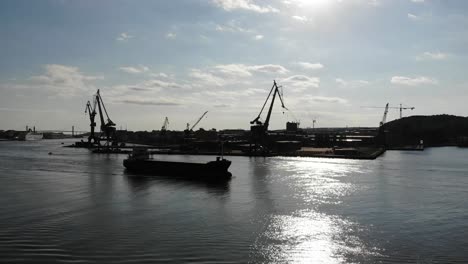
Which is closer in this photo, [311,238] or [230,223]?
[311,238]

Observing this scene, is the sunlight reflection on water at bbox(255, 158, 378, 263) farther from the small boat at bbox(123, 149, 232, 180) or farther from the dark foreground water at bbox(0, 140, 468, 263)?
the small boat at bbox(123, 149, 232, 180)

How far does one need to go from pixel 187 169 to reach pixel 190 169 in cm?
46

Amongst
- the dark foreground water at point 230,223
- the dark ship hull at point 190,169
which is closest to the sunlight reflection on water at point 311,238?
the dark foreground water at point 230,223

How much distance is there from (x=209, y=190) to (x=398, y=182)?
2392 centimetres

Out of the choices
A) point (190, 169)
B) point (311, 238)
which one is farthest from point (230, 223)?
point (190, 169)

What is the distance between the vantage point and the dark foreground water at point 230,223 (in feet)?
59.2

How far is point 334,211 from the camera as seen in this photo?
29.5m

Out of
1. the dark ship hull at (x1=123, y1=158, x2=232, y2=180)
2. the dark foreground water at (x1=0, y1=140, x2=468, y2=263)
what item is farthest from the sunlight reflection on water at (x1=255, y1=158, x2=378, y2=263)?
the dark ship hull at (x1=123, y1=158, x2=232, y2=180)

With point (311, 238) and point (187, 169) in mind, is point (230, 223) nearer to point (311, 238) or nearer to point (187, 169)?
point (311, 238)

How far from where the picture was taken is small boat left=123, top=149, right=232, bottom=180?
52688mm

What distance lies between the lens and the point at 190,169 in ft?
176

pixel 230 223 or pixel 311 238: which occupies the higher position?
pixel 230 223

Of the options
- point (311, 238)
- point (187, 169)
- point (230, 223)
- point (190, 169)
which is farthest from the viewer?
point (187, 169)

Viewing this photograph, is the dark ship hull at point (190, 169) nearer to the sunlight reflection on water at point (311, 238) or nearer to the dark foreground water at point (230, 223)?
the dark foreground water at point (230, 223)
